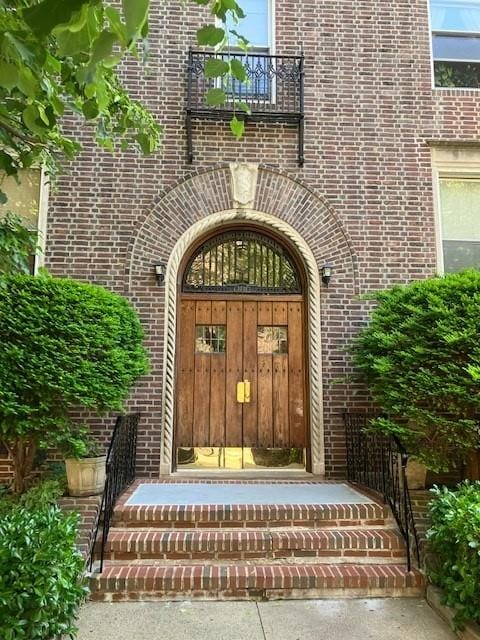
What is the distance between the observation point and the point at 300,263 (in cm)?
638

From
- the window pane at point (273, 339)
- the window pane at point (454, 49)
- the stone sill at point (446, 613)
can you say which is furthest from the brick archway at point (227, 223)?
the window pane at point (454, 49)

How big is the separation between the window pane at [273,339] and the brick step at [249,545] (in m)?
2.58

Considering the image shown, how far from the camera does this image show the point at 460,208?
6.62 metres

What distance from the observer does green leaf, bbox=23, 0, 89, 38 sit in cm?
111

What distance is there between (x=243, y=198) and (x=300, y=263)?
3.57 ft

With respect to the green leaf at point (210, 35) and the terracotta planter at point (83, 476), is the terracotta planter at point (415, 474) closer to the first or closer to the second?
the terracotta planter at point (83, 476)

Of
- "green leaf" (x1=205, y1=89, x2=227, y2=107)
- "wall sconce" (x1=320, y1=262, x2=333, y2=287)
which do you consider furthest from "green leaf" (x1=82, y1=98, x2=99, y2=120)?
"wall sconce" (x1=320, y1=262, x2=333, y2=287)

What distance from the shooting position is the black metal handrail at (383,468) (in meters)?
4.11

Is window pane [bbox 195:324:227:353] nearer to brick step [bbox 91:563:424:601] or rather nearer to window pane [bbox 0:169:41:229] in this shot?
window pane [bbox 0:169:41:229]

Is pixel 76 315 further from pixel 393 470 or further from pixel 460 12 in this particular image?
pixel 460 12

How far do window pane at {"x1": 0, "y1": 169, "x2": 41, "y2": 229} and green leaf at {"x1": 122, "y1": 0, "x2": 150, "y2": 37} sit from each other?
5.61 meters

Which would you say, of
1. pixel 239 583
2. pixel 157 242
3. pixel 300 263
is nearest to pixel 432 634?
pixel 239 583

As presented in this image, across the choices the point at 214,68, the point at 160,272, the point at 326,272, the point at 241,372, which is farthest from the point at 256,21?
the point at 214,68

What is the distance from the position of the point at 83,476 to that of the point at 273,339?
2828mm
